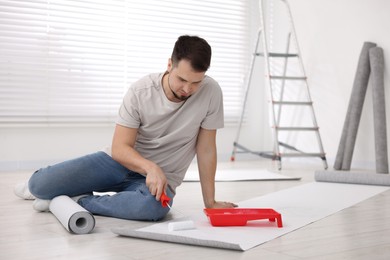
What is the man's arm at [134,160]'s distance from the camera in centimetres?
220

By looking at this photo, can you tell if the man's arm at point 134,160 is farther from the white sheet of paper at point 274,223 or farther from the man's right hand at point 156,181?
the white sheet of paper at point 274,223

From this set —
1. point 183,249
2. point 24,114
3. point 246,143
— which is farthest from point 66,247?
point 246,143

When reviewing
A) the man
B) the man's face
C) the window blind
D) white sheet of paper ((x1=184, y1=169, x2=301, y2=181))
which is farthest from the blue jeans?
the window blind

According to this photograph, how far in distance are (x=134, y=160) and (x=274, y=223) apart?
0.61 metres

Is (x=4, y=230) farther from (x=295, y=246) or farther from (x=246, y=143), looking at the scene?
(x=246, y=143)

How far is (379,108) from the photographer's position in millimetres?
4727

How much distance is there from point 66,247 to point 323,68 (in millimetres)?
4052

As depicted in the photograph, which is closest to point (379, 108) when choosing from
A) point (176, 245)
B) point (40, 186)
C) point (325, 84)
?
point (325, 84)

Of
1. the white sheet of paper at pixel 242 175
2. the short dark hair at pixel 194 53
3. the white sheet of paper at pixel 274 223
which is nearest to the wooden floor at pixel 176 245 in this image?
the white sheet of paper at pixel 274 223

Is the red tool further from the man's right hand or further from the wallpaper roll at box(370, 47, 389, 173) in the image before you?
the wallpaper roll at box(370, 47, 389, 173)

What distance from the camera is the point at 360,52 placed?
5051 millimetres

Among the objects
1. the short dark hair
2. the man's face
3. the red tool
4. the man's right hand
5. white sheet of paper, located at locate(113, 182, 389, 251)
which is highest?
the short dark hair

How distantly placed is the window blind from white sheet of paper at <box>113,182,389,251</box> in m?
2.27

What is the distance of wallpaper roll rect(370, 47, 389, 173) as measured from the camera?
15.1 ft
